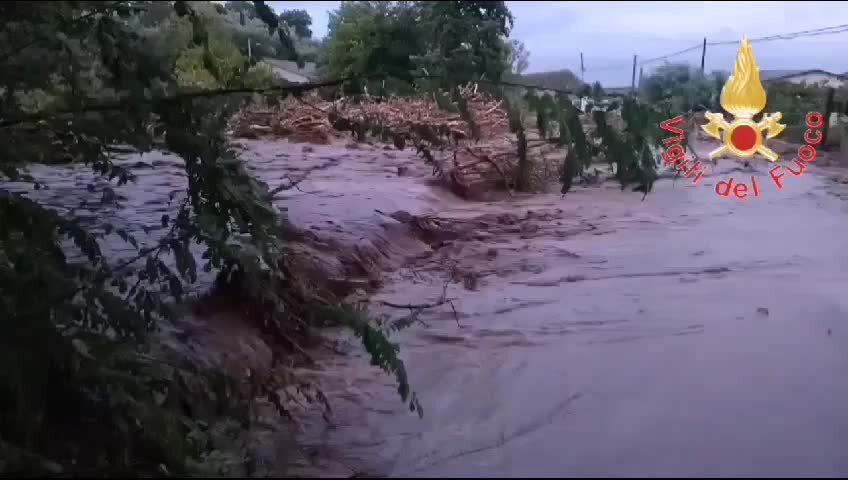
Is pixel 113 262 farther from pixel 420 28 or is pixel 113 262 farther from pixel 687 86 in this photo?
pixel 420 28

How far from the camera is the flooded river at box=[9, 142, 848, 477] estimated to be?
7.29ft

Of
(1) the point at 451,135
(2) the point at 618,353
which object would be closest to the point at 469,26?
(1) the point at 451,135

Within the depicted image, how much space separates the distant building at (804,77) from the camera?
508 centimetres

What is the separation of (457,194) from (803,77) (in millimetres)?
2993

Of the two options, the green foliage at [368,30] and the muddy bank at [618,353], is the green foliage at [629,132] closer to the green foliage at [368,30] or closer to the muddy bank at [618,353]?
the muddy bank at [618,353]

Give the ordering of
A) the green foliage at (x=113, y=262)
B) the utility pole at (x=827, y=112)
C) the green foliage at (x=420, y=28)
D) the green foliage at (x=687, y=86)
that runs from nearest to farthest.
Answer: the green foliage at (x=113, y=262) → the green foliage at (x=687, y=86) → the utility pole at (x=827, y=112) → the green foliage at (x=420, y=28)

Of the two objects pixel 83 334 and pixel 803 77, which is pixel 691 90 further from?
pixel 83 334

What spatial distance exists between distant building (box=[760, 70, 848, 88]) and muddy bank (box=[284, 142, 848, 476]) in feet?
3.05

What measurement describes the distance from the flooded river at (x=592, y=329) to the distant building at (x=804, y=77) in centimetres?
93

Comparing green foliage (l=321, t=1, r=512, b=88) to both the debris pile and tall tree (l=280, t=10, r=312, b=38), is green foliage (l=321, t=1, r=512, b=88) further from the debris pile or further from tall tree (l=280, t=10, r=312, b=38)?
tall tree (l=280, t=10, r=312, b=38)

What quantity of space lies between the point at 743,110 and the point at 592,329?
203cm

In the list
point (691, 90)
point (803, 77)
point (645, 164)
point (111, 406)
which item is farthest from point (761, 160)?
point (111, 406)

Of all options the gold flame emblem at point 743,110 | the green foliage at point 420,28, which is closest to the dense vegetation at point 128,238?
the gold flame emblem at point 743,110

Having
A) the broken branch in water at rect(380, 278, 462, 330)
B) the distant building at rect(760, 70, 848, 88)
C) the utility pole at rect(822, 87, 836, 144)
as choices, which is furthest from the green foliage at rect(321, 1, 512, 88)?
the broken branch in water at rect(380, 278, 462, 330)
